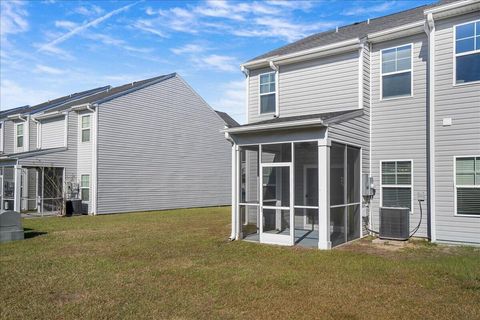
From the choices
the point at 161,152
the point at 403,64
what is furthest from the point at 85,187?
the point at 403,64

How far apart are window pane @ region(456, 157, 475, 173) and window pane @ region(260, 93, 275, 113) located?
6015mm

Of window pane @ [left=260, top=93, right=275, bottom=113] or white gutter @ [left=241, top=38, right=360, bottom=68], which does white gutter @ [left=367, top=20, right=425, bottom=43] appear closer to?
white gutter @ [left=241, top=38, right=360, bottom=68]

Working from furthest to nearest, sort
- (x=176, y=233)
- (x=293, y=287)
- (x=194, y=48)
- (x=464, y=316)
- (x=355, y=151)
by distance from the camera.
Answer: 1. (x=194, y=48)
2. (x=176, y=233)
3. (x=355, y=151)
4. (x=293, y=287)
5. (x=464, y=316)

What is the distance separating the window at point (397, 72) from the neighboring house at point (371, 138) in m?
0.03

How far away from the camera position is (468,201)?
9859 mm

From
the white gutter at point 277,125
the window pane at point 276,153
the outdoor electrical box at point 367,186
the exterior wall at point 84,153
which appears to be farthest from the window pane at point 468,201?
the exterior wall at point 84,153

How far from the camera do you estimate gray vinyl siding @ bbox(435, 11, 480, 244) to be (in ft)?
32.3

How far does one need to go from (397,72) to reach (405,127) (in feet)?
5.28

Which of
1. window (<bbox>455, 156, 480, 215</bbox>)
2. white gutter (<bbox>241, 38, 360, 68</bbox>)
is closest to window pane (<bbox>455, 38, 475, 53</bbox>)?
white gutter (<bbox>241, 38, 360, 68</bbox>)

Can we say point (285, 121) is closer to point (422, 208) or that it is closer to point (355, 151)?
point (355, 151)

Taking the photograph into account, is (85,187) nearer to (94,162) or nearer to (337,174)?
(94,162)

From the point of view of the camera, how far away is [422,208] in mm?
10906

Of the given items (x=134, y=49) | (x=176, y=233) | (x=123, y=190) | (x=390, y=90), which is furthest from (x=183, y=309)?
(x=123, y=190)

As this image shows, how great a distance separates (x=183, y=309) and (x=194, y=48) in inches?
515
